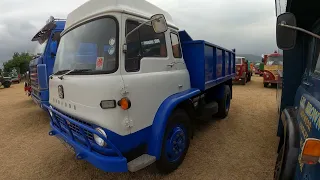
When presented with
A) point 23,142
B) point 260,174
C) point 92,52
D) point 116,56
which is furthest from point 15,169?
point 260,174

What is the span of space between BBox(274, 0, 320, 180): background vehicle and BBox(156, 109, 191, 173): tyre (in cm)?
138

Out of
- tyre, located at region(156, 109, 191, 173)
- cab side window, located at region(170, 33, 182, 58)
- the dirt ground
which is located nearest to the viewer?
tyre, located at region(156, 109, 191, 173)

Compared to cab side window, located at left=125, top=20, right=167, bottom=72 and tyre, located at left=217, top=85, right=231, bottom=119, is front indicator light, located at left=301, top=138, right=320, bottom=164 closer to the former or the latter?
cab side window, located at left=125, top=20, right=167, bottom=72

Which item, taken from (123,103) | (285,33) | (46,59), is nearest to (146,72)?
(123,103)

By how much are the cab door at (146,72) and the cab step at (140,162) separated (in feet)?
1.25

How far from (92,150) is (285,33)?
2307 millimetres

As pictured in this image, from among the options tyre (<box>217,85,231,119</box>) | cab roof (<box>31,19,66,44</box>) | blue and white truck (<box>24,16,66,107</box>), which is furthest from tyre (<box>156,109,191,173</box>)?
cab roof (<box>31,19,66,44</box>)

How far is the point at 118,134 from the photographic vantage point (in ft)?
7.52

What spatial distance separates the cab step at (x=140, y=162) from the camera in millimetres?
2385

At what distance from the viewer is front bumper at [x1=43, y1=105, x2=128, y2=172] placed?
2250 mm

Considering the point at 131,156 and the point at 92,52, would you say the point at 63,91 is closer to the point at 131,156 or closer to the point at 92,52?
the point at 92,52

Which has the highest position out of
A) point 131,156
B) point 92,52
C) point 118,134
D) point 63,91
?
point 92,52

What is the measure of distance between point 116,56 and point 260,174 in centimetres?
259

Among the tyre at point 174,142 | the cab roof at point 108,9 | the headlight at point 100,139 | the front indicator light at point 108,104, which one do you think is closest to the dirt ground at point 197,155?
the tyre at point 174,142
